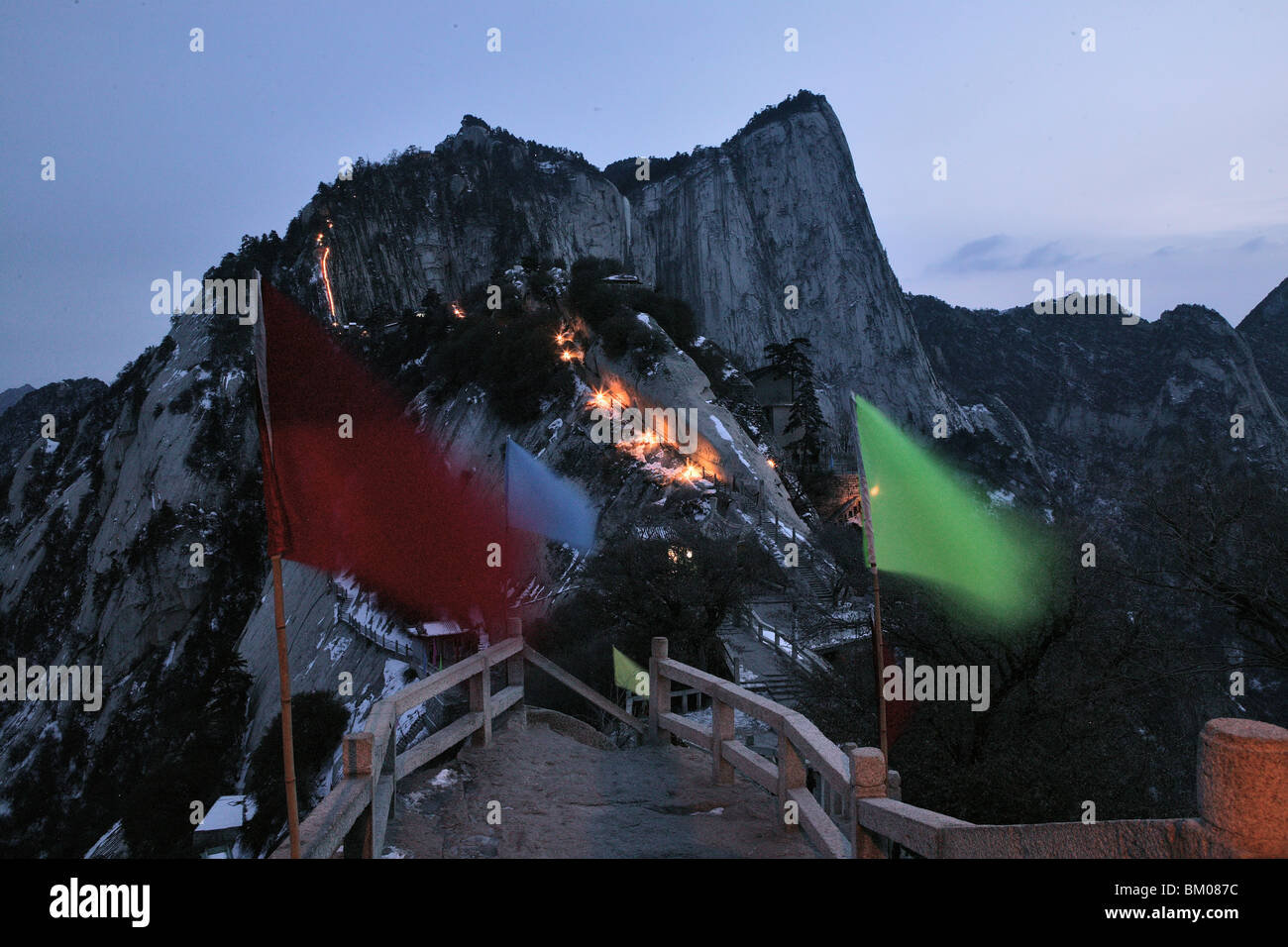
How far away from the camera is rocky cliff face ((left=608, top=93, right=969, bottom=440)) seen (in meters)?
86.7

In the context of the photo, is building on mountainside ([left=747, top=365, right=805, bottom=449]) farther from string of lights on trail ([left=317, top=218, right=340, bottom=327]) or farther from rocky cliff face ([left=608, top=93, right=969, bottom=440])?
string of lights on trail ([left=317, top=218, right=340, bottom=327])

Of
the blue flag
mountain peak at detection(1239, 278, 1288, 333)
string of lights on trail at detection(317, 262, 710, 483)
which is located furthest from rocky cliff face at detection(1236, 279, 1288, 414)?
the blue flag

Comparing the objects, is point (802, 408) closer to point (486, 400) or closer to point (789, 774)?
point (486, 400)

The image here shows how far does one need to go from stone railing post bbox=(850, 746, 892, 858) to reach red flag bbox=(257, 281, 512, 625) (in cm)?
2212

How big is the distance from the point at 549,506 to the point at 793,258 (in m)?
59.0

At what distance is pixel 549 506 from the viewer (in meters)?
42.5

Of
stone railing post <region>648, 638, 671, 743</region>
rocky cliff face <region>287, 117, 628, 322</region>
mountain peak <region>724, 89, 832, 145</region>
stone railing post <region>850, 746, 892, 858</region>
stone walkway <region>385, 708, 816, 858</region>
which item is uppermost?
mountain peak <region>724, 89, 832, 145</region>

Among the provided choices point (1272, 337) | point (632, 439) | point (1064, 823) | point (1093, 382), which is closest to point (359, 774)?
point (1064, 823)

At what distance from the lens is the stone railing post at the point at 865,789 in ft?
12.9

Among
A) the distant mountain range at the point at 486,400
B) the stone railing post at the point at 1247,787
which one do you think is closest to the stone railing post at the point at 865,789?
→ the stone railing post at the point at 1247,787

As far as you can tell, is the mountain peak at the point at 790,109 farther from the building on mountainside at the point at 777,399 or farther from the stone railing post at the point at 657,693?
the stone railing post at the point at 657,693

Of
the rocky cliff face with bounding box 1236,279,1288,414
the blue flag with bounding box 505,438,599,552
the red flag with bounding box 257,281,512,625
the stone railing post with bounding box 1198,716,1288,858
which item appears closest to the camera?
the stone railing post with bounding box 1198,716,1288,858
